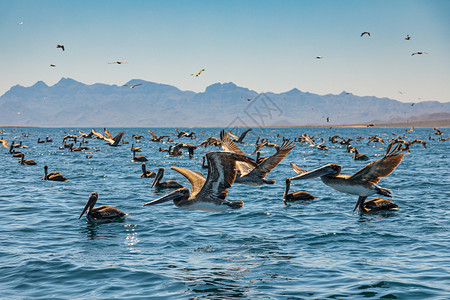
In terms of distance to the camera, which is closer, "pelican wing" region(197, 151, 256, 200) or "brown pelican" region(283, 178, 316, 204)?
"pelican wing" region(197, 151, 256, 200)

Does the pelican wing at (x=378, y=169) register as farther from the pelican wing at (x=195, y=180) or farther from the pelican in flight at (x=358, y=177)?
the pelican wing at (x=195, y=180)

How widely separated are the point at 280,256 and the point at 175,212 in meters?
6.65

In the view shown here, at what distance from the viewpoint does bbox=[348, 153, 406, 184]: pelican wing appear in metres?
12.4

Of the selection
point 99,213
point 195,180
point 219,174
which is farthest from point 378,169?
point 99,213

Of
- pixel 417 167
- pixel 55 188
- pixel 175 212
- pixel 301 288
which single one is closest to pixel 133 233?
pixel 175 212

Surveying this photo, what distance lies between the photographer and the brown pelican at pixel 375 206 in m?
16.0

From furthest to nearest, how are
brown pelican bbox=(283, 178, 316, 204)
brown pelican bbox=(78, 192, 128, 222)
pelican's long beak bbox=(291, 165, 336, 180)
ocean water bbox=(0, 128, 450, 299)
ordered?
brown pelican bbox=(283, 178, 316, 204), brown pelican bbox=(78, 192, 128, 222), pelican's long beak bbox=(291, 165, 336, 180), ocean water bbox=(0, 128, 450, 299)

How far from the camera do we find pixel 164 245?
12.4m

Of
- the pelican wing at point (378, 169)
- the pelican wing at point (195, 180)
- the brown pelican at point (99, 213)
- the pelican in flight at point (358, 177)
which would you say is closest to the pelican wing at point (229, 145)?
the pelican wing at point (195, 180)

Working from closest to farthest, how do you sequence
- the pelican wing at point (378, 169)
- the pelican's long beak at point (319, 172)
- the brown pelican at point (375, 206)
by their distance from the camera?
the pelican's long beak at point (319, 172), the pelican wing at point (378, 169), the brown pelican at point (375, 206)

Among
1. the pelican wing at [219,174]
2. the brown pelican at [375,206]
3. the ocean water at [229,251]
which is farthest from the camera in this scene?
the brown pelican at [375,206]

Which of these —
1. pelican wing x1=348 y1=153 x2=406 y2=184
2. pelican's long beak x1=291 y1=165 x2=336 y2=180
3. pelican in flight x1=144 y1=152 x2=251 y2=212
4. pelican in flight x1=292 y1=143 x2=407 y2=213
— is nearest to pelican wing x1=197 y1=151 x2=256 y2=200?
pelican in flight x1=144 y1=152 x2=251 y2=212

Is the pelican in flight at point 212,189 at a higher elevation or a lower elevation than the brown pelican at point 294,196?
higher

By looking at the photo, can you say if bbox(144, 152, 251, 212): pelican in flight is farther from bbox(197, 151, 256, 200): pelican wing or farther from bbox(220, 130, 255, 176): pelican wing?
bbox(220, 130, 255, 176): pelican wing
